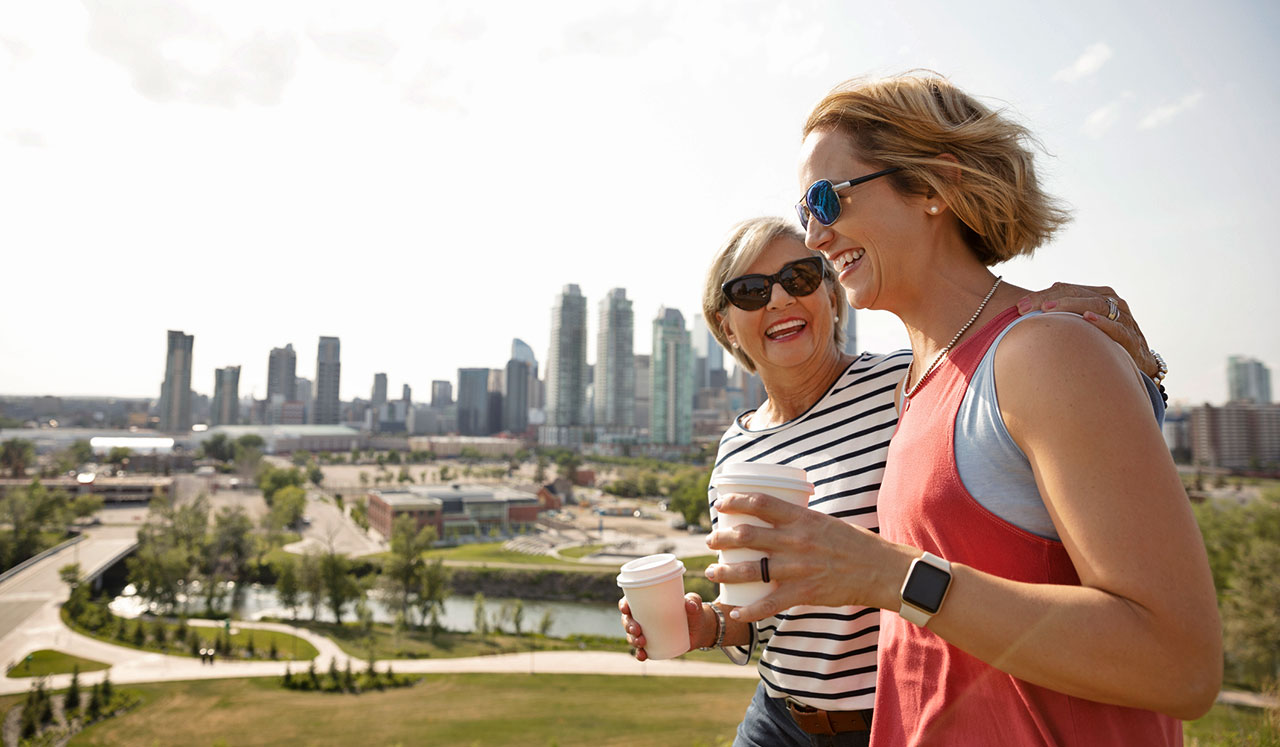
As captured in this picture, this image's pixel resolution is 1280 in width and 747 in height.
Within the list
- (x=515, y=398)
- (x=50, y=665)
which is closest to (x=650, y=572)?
(x=50, y=665)

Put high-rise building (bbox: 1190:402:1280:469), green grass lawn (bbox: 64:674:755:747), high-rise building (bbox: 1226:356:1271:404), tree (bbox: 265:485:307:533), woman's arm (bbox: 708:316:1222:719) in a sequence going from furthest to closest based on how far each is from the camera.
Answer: high-rise building (bbox: 1226:356:1271:404) < high-rise building (bbox: 1190:402:1280:469) < tree (bbox: 265:485:307:533) < green grass lawn (bbox: 64:674:755:747) < woman's arm (bbox: 708:316:1222:719)

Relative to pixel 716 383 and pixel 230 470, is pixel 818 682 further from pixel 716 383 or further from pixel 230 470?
pixel 716 383

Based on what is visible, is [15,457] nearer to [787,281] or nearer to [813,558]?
[787,281]

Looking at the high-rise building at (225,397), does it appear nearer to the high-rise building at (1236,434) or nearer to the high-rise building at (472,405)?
the high-rise building at (472,405)

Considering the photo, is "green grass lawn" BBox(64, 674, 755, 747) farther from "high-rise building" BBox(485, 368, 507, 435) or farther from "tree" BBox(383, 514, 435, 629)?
"high-rise building" BBox(485, 368, 507, 435)

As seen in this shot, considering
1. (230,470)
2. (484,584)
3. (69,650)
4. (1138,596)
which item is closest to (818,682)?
(1138,596)

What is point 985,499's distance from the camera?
832mm

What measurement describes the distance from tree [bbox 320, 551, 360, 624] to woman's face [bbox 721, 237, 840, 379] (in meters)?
27.2

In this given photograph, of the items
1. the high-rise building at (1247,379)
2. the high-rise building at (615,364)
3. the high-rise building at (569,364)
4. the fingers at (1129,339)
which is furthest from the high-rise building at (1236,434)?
the high-rise building at (569,364)

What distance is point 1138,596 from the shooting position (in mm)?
694

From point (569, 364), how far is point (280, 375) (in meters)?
39.5

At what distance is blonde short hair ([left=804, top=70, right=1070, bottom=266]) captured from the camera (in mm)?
1016

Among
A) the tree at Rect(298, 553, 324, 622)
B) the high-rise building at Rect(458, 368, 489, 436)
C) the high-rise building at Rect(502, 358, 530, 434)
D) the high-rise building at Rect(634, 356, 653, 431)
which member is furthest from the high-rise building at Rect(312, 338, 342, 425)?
the tree at Rect(298, 553, 324, 622)

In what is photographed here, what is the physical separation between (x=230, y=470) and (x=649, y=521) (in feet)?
137
